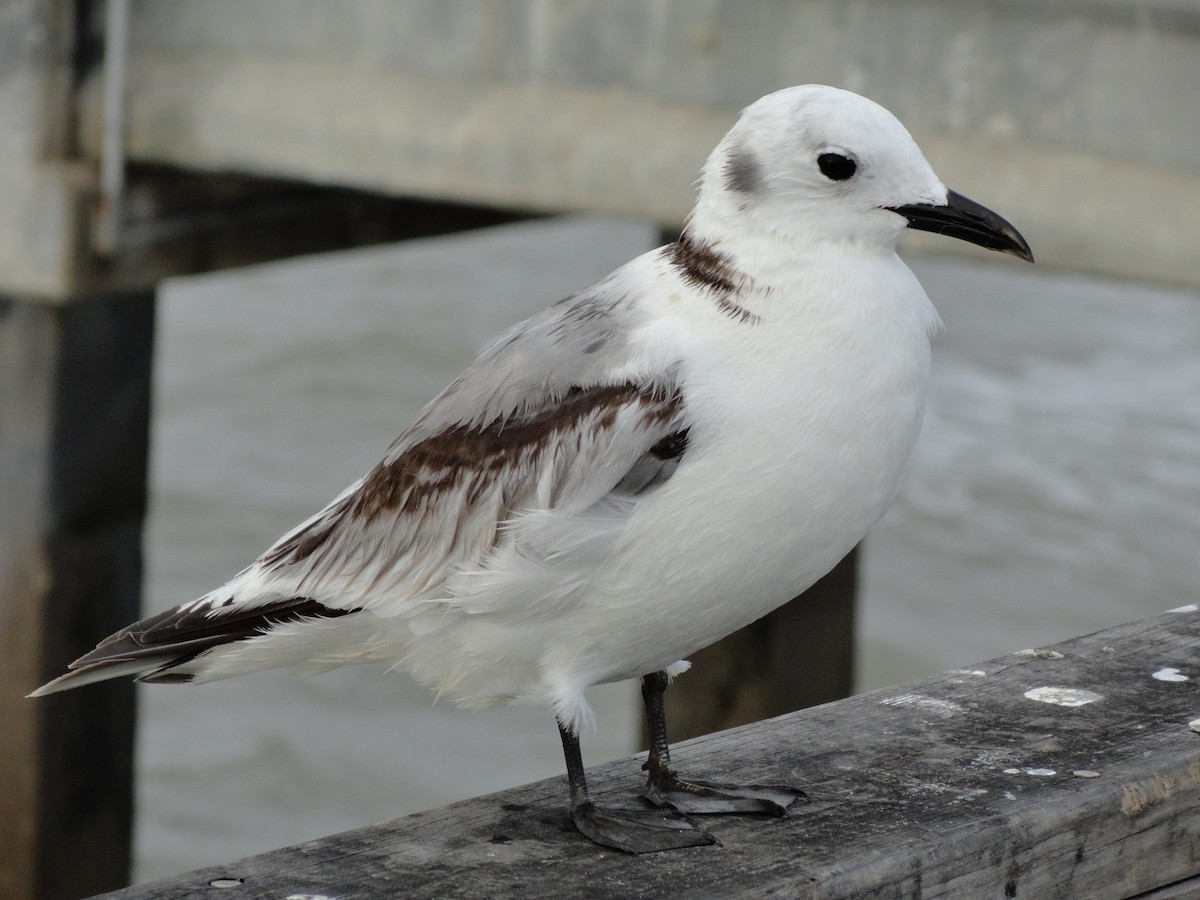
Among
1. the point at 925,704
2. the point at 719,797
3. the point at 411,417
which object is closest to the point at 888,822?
the point at 719,797

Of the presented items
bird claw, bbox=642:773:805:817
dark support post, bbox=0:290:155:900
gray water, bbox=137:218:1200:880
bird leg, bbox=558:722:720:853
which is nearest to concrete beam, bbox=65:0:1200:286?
gray water, bbox=137:218:1200:880

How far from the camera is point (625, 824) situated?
7.68 feet

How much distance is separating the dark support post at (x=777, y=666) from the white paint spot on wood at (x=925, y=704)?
12.4ft

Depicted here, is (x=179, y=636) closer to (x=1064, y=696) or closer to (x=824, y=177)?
(x=824, y=177)

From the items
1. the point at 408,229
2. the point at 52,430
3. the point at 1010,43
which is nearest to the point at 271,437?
the point at 408,229

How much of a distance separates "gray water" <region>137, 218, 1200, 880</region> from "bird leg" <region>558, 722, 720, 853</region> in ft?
10.1

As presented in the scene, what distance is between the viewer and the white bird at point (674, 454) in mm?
2260

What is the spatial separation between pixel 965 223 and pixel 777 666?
447cm

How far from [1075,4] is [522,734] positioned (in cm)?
577

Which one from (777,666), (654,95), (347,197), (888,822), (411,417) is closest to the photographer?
(888,822)

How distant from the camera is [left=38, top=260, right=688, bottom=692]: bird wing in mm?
2291

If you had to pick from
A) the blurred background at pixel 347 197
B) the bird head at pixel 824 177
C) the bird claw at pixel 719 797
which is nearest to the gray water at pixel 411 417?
the blurred background at pixel 347 197

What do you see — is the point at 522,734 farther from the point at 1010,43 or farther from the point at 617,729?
the point at 1010,43

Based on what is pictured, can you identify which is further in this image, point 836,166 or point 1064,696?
point 1064,696
